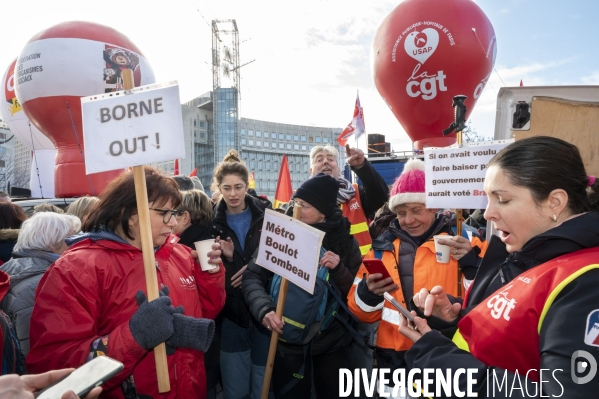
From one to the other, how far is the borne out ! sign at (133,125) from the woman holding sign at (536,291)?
160 cm

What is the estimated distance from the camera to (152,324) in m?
1.88

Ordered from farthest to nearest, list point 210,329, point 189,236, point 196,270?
point 189,236 → point 196,270 → point 210,329

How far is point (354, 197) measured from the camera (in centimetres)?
489

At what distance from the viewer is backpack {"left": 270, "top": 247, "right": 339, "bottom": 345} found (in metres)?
2.81

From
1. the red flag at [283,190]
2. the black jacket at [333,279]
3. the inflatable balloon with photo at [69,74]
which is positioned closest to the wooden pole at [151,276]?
the black jacket at [333,279]

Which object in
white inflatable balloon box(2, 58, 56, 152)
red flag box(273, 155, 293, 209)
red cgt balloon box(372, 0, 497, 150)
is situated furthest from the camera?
white inflatable balloon box(2, 58, 56, 152)

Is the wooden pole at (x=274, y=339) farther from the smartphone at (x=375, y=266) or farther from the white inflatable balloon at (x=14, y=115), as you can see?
the white inflatable balloon at (x=14, y=115)

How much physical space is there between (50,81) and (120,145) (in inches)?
382

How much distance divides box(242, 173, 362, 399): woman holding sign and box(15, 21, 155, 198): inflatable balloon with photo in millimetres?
8426

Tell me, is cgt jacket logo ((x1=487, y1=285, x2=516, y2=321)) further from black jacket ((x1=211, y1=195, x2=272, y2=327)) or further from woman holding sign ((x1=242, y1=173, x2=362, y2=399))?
black jacket ((x1=211, y1=195, x2=272, y2=327))

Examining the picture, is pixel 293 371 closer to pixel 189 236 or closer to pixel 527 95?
pixel 189 236

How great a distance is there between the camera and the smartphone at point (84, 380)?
1.31 m

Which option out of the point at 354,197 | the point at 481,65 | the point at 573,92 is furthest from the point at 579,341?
the point at 481,65

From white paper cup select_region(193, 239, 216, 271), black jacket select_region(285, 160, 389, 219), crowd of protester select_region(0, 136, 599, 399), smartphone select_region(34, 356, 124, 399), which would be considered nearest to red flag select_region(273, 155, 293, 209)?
black jacket select_region(285, 160, 389, 219)
